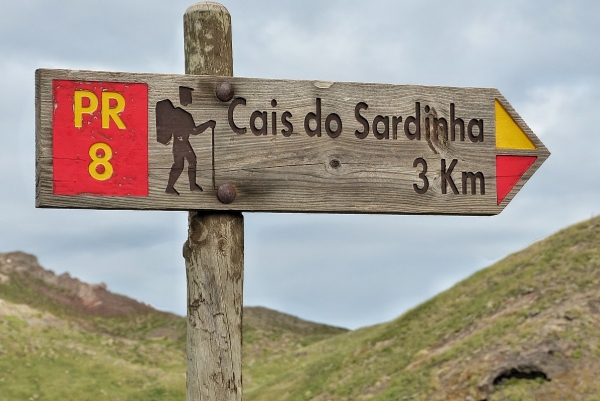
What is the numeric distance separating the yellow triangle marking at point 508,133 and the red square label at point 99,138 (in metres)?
2.63

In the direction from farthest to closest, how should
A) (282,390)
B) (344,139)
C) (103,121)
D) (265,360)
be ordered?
(265,360), (282,390), (344,139), (103,121)

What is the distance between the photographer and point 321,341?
3522cm

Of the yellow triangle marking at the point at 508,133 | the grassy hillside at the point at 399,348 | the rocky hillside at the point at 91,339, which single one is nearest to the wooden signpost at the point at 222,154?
the yellow triangle marking at the point at 508,133

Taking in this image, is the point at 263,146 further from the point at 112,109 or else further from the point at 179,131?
the point at 112,109

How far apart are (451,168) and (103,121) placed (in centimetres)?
245

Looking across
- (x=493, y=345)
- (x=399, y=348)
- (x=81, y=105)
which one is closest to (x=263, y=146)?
(x=81, y=105)

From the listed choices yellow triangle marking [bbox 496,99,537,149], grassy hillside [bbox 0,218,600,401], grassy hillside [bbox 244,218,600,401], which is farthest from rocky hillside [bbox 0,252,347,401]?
yellow triangle marking [bbox 496,99,537,149]

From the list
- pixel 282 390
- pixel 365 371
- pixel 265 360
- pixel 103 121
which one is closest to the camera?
pixel 103 121

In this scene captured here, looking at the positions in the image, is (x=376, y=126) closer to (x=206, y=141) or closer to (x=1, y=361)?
(x=206, y=141)

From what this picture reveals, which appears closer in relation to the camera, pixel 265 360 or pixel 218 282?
pixel 218 282

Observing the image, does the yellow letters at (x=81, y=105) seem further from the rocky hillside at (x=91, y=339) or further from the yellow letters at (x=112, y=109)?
the rocky hillside at (x=91, y=339)

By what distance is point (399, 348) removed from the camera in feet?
78.9

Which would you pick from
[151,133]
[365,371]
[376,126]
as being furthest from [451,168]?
[365,371]

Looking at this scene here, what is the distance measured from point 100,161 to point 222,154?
0.78 m
